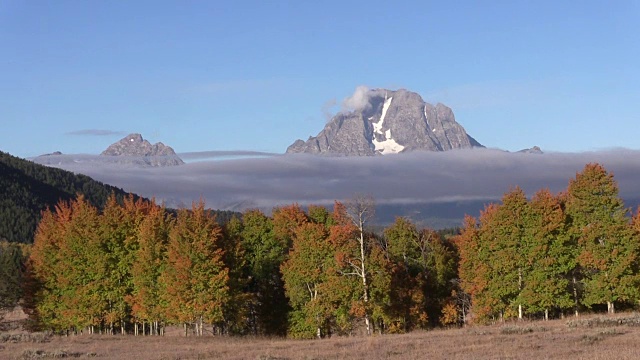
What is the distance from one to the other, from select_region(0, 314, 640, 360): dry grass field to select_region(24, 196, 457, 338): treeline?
38.8 feet

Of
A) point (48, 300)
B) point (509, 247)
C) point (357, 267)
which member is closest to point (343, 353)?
point (357, 267)

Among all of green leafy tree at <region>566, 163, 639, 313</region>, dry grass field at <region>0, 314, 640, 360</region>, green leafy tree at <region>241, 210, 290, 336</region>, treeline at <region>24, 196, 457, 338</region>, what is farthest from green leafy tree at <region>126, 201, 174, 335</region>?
green leafy tree at <region>566, 163, 639, 313</region>

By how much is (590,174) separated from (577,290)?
12062mm

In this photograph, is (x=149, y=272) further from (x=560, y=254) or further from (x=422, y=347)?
(x=560, y=254)

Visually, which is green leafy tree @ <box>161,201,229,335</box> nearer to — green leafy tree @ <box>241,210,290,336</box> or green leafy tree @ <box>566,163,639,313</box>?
green leafy tree @ <box>241,210,290,336</box>

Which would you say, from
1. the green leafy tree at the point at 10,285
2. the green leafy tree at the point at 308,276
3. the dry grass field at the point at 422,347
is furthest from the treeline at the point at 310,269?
the green leafy tree at the point at 10,285

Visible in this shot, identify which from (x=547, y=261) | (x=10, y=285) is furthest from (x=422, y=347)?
(x=10, y=285)

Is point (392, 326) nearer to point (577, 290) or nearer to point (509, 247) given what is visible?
point (509, 247)

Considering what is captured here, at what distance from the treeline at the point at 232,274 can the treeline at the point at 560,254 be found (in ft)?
27.6

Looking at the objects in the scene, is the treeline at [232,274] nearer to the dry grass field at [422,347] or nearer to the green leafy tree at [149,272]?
the green leafy tree at [149,272]

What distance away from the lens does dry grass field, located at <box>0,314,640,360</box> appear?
35094 mm

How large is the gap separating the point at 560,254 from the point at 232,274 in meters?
32.6

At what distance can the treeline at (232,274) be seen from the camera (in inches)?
2522

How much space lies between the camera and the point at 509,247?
71.5 metres
